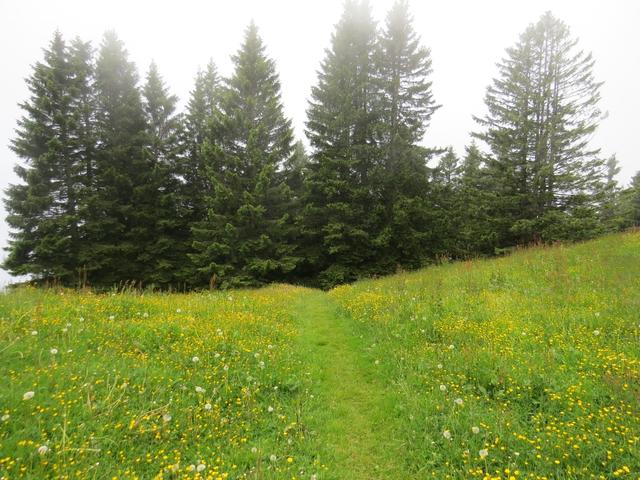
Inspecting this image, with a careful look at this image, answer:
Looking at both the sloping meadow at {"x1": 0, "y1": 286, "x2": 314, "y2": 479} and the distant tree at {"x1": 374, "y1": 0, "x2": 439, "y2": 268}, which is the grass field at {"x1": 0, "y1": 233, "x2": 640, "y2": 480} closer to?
the sloping meadow at {"x1": 0, "y1": 286, "x2": 314, "y2": 479}

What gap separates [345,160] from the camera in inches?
746

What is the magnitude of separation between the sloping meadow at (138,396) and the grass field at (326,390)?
0.07 feet

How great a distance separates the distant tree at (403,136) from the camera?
62.8 ft

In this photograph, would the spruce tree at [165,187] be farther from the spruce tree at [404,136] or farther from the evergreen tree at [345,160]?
the spruce tree at [404,136]

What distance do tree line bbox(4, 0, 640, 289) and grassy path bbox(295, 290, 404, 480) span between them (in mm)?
11437

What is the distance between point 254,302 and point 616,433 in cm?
835

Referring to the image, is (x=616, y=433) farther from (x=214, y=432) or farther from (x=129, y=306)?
(x=129, y=306)

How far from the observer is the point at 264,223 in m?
19.0

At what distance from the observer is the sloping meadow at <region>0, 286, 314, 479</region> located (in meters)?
2.95

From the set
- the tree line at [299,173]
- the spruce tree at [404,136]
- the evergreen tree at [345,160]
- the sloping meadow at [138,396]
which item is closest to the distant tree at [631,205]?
the tree line at [299,173]

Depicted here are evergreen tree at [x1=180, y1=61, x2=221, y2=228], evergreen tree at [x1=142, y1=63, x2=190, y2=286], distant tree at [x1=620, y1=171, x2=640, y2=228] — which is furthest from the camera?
evergreen tree at [x1=180, y1=61, x2=221, y2=228]

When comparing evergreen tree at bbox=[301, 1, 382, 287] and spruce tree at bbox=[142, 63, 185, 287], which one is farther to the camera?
spruce tree at bbox=[142, 63, 185, 287]

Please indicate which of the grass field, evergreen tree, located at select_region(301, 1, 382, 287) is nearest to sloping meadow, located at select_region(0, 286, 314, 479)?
the grass field

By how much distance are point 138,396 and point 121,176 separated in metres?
20.6
